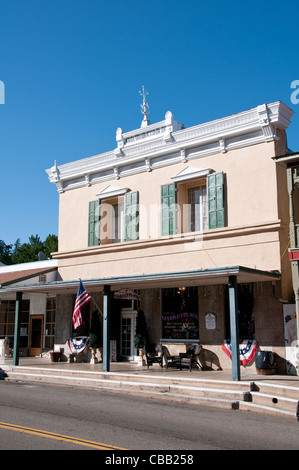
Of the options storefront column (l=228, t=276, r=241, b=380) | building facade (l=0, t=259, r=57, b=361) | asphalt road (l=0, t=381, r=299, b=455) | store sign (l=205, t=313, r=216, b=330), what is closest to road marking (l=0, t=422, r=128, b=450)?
asphalt road (l=0, t=381, r=299, b=455)

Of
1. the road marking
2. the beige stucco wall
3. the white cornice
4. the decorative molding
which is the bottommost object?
the road marking

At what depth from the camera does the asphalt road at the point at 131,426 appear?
24.1ft

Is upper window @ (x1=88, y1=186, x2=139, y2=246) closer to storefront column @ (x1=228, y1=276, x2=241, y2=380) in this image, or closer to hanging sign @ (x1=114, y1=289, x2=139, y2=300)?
hanging sign @ (x1=114, y1=289, x2=139, y2=300)

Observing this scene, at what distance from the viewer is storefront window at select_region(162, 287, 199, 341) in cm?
1791

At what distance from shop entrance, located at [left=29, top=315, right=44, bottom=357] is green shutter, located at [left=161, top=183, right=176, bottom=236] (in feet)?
29.4

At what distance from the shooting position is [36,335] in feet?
79.2

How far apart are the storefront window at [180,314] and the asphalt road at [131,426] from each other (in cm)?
567

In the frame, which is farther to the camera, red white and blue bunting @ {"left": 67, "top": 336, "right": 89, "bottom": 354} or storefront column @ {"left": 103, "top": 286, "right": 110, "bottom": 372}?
red white and blue bunting @ {"left": 67, "top": 336, "right": 89, "bottom": 354}

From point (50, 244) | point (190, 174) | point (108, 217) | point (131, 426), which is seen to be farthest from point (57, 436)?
point (50, 244)

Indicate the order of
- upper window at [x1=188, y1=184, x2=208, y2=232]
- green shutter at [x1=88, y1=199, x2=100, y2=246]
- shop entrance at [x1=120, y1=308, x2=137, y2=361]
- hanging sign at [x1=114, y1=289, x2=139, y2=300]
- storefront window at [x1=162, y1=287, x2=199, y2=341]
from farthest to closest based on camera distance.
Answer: green shutter at [x1=88, y1=199, x2=100, y2=246] → shop entrance at [x1=120, y1=308, x2=137, y2=361] → hanging sign at [x1=114, y1=289, x2=139, y2=300] → upper window at [x1=188, y1=184, x2=208, y2=232] → storefront window at [x1=162, y1=287, x2=199, y2=341]

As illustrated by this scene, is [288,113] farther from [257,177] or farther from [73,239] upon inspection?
[73,239]

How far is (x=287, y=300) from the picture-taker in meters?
15.6

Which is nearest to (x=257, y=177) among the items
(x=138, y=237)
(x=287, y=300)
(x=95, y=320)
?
(x=287, y=300)

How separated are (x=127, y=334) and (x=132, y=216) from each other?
4938 mm
